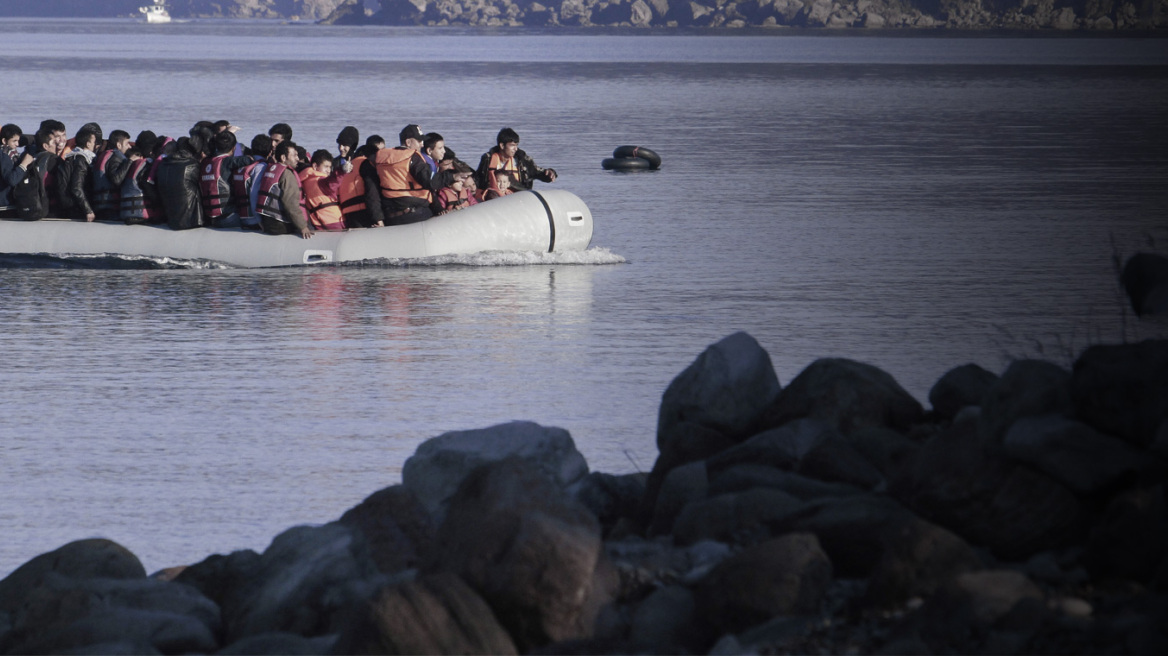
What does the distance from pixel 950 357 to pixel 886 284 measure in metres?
3.37

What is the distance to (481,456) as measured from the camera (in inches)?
270

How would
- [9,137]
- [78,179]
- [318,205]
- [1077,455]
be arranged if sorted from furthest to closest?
[9,137] < [78,179] < [318,205] < [1077,455]

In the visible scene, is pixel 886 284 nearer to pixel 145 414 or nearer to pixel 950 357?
pixel 950 357

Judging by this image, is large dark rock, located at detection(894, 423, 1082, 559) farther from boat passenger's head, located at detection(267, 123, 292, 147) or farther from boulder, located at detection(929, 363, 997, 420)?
boat passenger's head, located at detection(267, 123, 292, 147)

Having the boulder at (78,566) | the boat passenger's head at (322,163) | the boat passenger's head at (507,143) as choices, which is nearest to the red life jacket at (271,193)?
the boat passenger's head at (322,163)

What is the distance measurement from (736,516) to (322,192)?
1021 centimetres

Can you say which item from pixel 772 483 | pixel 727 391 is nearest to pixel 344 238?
pixel 727 391

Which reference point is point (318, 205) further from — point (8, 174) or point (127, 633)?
point (127, 633)

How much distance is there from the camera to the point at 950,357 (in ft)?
34.1

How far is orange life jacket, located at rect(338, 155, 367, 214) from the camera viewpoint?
49.9ft

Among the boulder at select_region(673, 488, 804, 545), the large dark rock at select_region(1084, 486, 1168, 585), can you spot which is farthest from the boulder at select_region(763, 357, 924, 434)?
the large dark rock at select_region(1084, 486, 1168, 585)

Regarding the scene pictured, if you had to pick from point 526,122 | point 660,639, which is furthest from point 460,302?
point 526,122

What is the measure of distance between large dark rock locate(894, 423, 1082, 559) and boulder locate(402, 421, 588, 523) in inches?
70.8

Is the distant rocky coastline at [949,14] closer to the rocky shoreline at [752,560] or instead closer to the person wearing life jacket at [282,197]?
the person wearing life jacket at [282,197]
